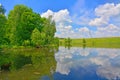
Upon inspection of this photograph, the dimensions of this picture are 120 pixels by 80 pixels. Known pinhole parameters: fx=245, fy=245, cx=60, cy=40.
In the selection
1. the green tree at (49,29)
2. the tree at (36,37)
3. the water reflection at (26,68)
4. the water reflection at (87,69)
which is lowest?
the water reflection at (87,69)

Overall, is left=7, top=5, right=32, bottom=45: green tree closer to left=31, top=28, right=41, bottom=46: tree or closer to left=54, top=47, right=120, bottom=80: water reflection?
left=31, top=28, right=41, bottom=46: tree

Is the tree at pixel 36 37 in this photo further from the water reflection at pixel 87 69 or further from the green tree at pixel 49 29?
the water reflection at pixel 87 69

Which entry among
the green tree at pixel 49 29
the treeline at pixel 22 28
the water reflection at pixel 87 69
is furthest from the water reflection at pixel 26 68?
the green tree at pixel 49 29

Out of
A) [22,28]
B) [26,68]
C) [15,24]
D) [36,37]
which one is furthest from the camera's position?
[22,28]

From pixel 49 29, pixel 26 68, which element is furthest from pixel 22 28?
pixel 26 68

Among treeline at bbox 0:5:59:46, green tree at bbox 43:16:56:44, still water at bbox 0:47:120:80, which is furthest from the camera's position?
green tree at bbox 43:16:56:44

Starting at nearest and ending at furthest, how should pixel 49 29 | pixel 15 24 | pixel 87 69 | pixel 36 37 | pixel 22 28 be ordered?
pixel 87 69 → pixel 36 37 → pixel 15 24 → pixel 22 28 → pixel 49 29

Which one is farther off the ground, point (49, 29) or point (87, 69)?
point (49, 29)

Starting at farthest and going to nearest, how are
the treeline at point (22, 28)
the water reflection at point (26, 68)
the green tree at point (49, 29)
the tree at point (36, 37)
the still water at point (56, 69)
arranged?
the green tree at point (49, 29) < the treeline at point (22, 28) < the tree at point (36, 37) < the still water at point (56, 69) < the water reflection at point (26, 68)

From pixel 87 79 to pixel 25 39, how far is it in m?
71.1

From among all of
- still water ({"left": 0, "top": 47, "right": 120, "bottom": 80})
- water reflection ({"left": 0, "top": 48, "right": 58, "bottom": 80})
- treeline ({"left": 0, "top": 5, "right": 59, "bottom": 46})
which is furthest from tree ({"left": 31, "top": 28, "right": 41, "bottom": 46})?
water reflection ({"left": 0, "top": 48, "right": 58, "bottom": 80})

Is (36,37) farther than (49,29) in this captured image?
No

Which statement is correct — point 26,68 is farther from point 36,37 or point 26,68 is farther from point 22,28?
point 22,28

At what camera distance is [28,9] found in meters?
95.1
